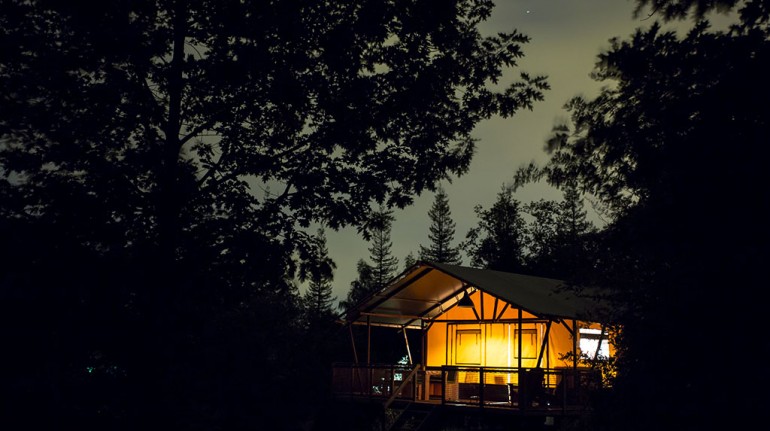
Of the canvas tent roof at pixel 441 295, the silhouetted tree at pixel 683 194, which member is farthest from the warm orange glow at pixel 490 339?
the silhouetted tree at pixel 683 194

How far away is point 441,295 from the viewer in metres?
25.9

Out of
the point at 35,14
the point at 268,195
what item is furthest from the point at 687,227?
the point at 35,14

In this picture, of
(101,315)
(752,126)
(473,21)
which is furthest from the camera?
(473,21)

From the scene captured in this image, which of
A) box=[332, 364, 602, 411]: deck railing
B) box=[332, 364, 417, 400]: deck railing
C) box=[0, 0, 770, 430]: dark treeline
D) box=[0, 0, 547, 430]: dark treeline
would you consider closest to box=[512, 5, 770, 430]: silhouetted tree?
box=[0, 0, 770, 430]: dark treeline

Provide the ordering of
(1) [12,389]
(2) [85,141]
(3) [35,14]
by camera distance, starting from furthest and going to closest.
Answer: (3) [35,14], (2) [85,141], (1) [12,389]

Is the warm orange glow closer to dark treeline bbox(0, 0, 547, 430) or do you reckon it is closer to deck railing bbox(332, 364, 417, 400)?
deck railing bbox(332, 364, 417, 400)

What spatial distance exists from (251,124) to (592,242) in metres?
5.84

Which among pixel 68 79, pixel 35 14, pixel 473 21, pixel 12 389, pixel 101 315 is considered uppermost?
pixel 473 21

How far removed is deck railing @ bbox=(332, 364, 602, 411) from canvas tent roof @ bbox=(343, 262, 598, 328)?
1.76 metres

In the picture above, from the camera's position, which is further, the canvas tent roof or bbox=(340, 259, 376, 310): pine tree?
bbox=(340, 259, 376, 310): pine tree

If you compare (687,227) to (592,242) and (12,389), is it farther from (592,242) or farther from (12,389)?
(12,389)

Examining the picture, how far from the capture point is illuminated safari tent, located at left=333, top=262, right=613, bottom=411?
20422mm

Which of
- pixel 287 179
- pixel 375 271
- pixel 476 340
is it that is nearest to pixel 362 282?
pixel 375 271

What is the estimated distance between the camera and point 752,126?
7027 mm
